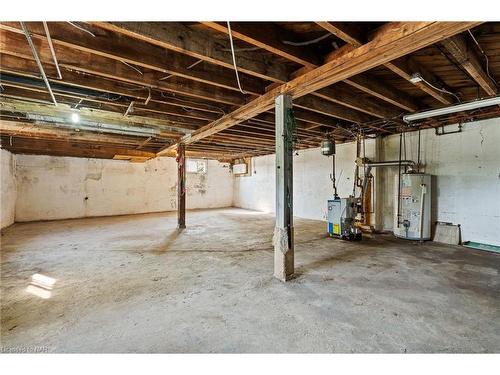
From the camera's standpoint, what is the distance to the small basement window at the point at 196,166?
1030cm

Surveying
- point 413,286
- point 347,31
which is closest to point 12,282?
point 347,31

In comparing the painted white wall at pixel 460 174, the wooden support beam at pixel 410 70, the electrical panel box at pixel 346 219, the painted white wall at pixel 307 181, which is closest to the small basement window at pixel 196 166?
the painted white wall at pixel 307 181

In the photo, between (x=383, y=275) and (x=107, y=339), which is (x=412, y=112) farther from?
(x=107, y=339)

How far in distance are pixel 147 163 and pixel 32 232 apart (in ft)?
14.5

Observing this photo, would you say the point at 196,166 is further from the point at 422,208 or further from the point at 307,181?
the point at 422,208

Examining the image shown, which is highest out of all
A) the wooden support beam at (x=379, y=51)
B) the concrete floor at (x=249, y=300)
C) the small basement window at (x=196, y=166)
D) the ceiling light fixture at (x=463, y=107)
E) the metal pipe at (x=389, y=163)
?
the wooden support beam at (x=379, y=51)

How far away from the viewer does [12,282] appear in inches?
107

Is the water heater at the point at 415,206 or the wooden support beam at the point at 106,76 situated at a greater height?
the wooden support beam at the point at 106,76

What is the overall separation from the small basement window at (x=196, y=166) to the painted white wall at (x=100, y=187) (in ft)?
0.74

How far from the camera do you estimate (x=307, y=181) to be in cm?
772

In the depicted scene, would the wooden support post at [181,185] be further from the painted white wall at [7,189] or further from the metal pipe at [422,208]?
the metal pipe at [422,208]

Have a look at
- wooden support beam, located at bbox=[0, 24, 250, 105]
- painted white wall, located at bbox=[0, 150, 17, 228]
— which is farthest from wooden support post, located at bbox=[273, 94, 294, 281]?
painted white wall, located at bbox=[0, 150, 17, 228]

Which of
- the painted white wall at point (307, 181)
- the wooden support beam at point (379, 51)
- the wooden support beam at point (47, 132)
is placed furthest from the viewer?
the painted white wall at point (307, 181)

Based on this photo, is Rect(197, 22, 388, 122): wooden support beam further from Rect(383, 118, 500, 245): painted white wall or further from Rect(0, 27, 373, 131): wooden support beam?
Rect(383, 118, 500, 245): painted white wall
